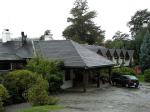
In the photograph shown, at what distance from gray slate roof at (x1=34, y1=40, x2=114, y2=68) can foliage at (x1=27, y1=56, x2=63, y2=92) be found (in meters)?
1.97

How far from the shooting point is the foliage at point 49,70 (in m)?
Answer: 30.9

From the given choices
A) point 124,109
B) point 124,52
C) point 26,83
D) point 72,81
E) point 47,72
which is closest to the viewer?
point 124,109

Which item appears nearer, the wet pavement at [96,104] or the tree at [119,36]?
the wet pavement at [96,104]

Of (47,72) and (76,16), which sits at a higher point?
(76,16)

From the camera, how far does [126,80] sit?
128 ft

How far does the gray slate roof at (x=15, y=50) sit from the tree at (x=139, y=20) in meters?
A: 68.0

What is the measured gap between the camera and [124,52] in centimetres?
7700

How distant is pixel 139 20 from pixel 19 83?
271 feet

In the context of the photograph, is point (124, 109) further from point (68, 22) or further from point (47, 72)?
point (68, 22)

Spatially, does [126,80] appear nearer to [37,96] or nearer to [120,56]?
[37,96]

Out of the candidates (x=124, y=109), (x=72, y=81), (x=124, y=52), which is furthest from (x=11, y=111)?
(x=124, y=52)

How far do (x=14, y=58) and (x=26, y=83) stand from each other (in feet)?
27.5

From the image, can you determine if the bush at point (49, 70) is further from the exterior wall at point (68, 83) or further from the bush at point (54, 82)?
the exterior wall at point (68, 83)

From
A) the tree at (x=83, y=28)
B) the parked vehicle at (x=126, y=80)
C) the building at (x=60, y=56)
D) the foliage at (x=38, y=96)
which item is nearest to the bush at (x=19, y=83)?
the foliage at (x=38, y=96)
